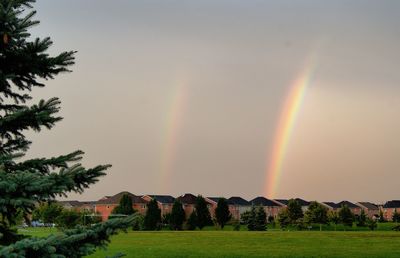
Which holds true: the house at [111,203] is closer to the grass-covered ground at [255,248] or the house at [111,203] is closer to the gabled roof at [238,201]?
the gabled roof at [238,201]

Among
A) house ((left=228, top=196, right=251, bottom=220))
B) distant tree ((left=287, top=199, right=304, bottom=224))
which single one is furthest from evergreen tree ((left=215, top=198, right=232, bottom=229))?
house ((left=228, top=196, right=251, bottom=220))

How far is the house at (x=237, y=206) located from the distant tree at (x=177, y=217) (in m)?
74.7

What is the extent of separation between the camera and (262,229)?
335 ft

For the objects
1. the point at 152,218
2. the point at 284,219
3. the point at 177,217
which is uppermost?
the point at 284,219

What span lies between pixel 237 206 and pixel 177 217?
80809 millimetres

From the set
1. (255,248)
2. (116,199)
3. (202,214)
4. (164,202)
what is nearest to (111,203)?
(116,199)

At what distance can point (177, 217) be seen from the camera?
10019cm

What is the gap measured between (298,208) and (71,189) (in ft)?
331

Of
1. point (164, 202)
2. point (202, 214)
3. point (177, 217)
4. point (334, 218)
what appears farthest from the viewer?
point (164, 202)

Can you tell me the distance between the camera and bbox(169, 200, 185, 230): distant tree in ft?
329

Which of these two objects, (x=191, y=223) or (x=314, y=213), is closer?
(x=191, y=223)

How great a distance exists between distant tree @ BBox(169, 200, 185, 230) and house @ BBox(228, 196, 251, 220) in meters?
74.7

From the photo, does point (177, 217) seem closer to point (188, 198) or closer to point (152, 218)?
point (152, 218)

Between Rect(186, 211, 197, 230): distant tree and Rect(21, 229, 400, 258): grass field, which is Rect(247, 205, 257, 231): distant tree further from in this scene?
Rect(21, 229, 400, 258): grass field
